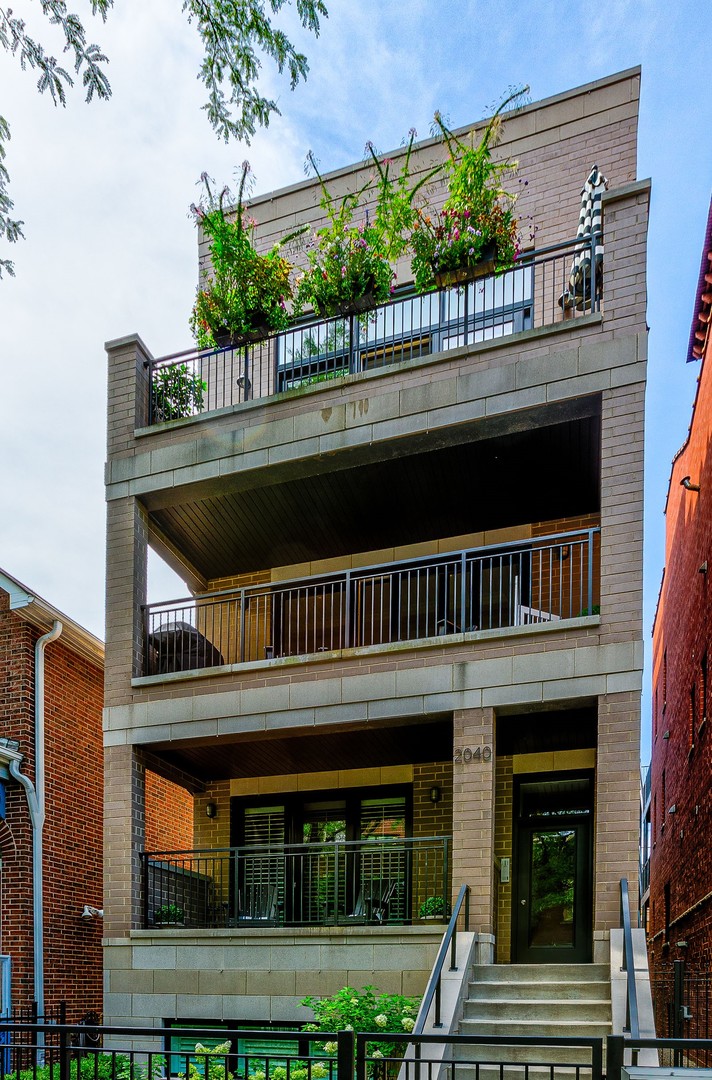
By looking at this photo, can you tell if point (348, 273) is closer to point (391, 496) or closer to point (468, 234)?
point (468, 234)

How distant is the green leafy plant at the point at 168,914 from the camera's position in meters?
12.1

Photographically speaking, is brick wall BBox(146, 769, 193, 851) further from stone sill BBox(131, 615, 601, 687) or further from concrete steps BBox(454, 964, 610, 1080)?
concrete steps BBox(454, 964, 610, 1080)

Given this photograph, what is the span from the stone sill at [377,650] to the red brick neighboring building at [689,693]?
278cm

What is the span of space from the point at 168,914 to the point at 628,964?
610cm

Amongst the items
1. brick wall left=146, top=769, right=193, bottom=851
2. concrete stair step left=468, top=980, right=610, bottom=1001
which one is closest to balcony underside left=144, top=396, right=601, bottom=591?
brick wall left=146, top=769, right=193, bottom=851

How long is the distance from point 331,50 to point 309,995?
922cm

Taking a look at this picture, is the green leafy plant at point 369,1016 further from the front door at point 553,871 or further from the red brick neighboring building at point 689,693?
the red brick neighboring building at point 689,693

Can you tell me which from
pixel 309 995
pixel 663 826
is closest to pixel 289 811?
pixel 309 995

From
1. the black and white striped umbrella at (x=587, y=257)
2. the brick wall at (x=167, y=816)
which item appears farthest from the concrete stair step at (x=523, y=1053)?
the black and white striped umbrella at (x=587, y=257)

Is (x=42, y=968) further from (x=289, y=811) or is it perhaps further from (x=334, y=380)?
(x=334, y=380)

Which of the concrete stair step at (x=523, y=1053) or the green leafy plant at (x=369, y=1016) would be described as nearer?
the concrete stair step at (x=523, y=1053)

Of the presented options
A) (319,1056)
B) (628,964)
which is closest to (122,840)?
(319,1056)

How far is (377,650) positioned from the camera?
11.5m

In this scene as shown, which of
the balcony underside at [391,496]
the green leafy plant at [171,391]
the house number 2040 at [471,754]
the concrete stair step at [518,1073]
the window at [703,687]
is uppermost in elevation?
the green leafy plant at [171,391]
